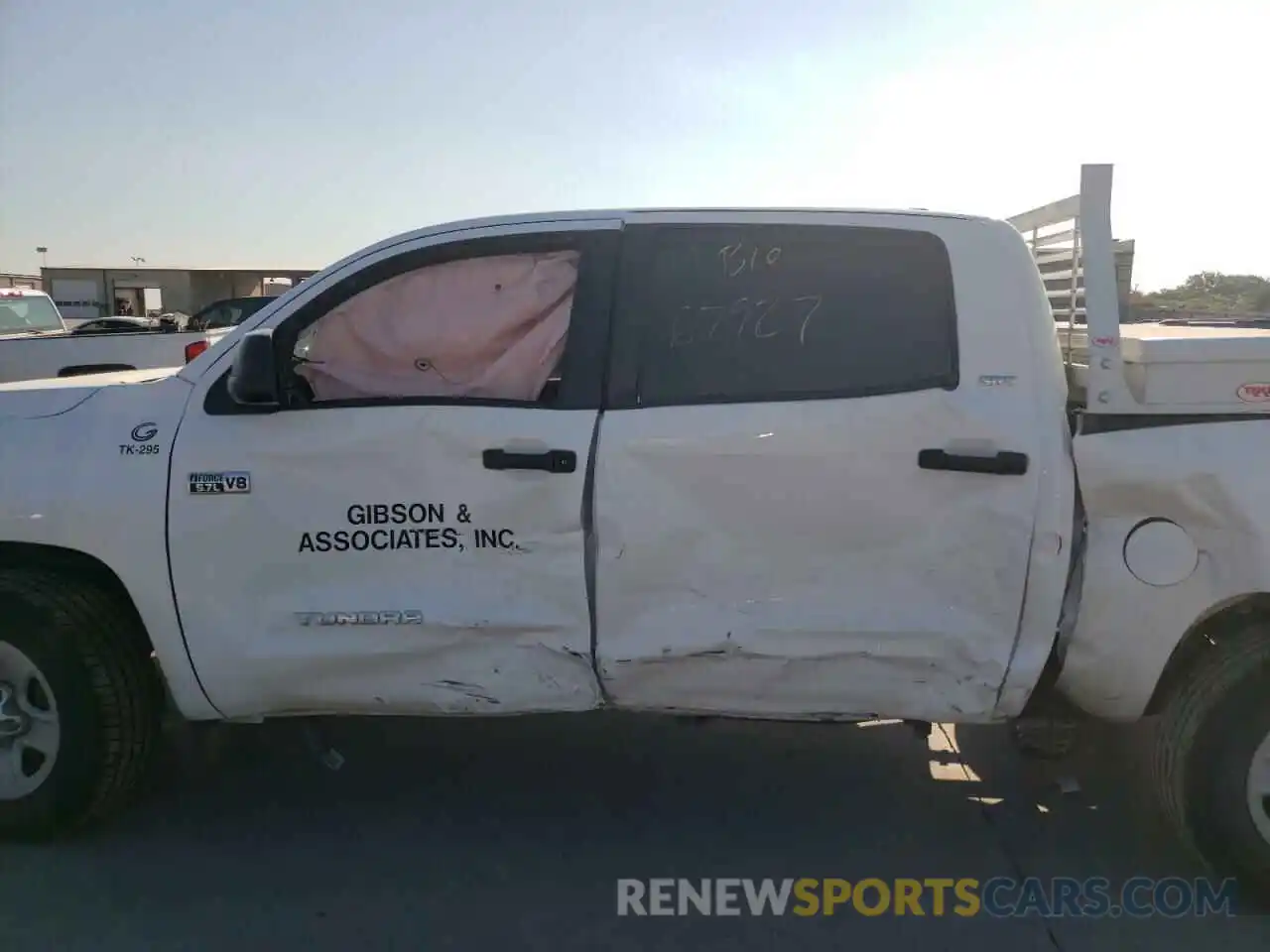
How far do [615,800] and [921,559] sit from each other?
151 cm

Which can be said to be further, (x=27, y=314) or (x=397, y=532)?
(x=27, y=314)

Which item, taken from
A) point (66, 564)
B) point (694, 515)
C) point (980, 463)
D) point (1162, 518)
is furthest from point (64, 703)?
point (1162, 518)

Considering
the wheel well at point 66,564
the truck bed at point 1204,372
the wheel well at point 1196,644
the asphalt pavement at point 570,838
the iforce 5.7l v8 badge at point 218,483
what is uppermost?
the truck bed at point 1204,372

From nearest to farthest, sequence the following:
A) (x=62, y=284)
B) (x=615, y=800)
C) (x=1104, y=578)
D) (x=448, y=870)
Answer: (x=1104, y=578)
(x=448, y=870)
(x=615, y=800)
(x=62, y=284)

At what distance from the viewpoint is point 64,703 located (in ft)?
11.3

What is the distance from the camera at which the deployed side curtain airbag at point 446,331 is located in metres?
3.57

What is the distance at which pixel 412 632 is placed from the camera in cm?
342

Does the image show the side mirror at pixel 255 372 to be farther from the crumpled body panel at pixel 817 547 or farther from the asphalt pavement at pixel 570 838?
the asphalt pavement at pixel 570 838

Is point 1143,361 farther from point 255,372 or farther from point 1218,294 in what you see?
point 1218,294

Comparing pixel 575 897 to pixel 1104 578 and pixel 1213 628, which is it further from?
pixel 1213 628

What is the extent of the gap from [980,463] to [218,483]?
2.35 m

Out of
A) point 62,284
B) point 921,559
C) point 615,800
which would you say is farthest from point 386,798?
point 62,284

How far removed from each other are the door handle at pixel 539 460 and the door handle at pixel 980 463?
107cm

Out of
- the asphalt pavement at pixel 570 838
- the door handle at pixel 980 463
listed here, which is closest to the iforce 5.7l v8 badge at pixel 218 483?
the asphalt pavement at pixel 570 838
